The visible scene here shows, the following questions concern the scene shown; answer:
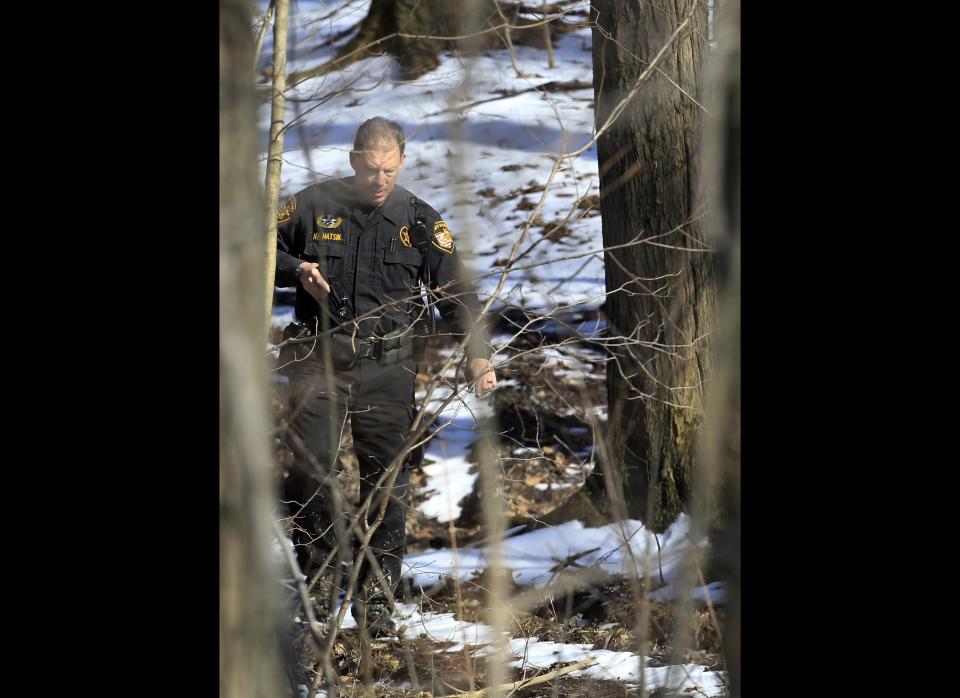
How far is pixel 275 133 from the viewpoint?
8.95 ft

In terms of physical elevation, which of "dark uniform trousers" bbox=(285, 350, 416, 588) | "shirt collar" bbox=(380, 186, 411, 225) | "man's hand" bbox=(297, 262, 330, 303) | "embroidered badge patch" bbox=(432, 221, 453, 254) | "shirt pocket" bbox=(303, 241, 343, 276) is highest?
"shirt collar" bbox=(380, 186, 411, 225)

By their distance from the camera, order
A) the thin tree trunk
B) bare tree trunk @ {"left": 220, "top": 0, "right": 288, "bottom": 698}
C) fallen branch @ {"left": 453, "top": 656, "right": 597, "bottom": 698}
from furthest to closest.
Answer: fallen branch @ {"left": 453, "top": 656, "right": 597, "bottom": 698}
the thin tree trunk
bare tree trunk @ {"left": 220, "top": 0, "right": 288, "bottom": 698}

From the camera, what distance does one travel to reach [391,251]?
9.68 ft

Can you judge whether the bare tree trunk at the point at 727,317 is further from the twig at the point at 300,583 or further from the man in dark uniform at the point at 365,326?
the twig at the point at 300,583

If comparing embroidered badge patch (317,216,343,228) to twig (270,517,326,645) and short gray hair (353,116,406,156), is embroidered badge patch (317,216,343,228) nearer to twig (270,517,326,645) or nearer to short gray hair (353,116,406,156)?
short gray hair (353,116,406,156)

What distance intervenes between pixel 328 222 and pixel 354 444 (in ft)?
2.13

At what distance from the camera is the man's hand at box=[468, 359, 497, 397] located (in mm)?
2889

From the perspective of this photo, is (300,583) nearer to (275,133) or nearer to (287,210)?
(287,210)

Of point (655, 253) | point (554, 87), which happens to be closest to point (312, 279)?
point (554, 87)

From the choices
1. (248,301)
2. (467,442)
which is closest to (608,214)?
(467,442)

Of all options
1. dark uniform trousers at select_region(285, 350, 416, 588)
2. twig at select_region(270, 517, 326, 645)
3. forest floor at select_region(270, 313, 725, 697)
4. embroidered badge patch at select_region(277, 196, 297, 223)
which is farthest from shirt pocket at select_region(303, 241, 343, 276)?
twig at select_region(270, 517, 326, 645)

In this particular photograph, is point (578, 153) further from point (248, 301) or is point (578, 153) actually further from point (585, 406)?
point (248, 301)

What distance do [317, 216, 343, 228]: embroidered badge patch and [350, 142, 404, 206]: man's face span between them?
0.30 ft

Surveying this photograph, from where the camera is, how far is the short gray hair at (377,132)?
9.33 feet
